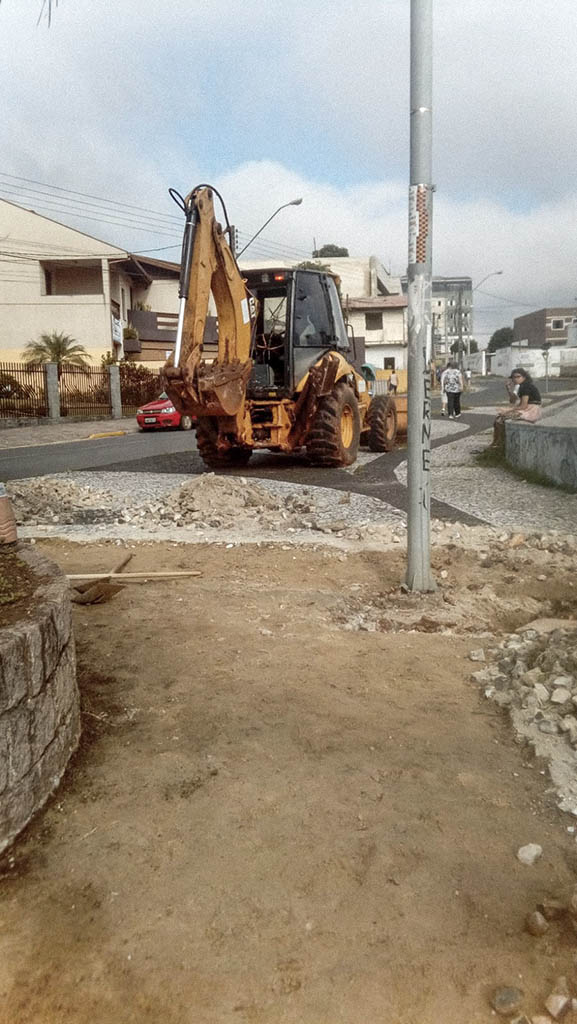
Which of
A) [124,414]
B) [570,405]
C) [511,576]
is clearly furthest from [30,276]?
[511,576]

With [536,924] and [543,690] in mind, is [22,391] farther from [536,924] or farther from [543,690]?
[536,924]

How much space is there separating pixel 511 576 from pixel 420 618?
131 centimetres

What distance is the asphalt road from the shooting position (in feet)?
36.5

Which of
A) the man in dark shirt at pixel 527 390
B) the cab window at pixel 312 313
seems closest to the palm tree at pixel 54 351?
the cab window at pixel 312 313

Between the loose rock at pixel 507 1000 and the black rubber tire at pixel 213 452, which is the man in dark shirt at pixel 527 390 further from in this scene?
the loose rock at pixel 507 1000

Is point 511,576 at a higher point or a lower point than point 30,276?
lower

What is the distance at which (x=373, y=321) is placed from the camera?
56.2m

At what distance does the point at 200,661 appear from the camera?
177 inches

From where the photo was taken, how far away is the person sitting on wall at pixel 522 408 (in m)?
13.7

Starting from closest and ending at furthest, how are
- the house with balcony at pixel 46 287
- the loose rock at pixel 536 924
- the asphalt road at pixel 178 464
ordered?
the loose rock at pixel 536 924
the asphalt road at pixel 178 464
the house with balcony at pixel 46 287

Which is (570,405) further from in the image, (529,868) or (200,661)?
(529,868)

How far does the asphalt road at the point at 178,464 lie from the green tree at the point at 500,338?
94431mm

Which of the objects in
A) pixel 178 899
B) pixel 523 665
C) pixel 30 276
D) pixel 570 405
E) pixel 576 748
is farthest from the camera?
pixel 30 276

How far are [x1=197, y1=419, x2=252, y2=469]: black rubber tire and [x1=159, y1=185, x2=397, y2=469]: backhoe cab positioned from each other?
2 centimetres
